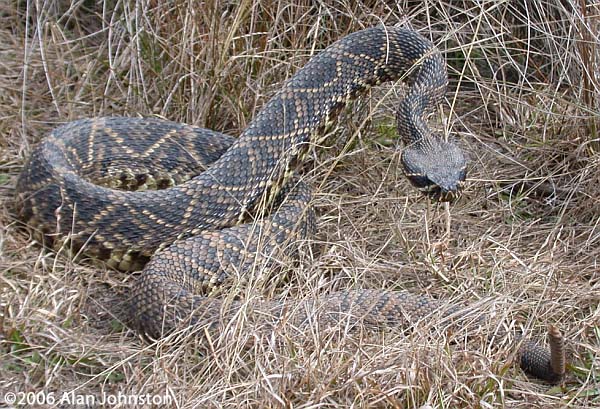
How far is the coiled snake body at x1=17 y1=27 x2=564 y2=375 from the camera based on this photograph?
207 inches

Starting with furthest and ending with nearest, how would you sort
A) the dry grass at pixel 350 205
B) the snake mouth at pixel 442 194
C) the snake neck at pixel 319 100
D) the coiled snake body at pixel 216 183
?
the snake neck at pixel 319 100
the snake mouth at pixel 442 194
the coiled snake body at pixel 216 183
the dry grass at pixel 350 205

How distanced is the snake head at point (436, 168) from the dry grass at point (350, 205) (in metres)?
0.25

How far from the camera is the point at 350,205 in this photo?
6.44m

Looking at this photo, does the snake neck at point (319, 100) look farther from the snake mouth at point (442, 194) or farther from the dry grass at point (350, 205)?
the snake mouth at point (442, 194)

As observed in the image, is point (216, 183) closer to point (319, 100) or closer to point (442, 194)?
point (319, 100)

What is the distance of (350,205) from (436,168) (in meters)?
0.74

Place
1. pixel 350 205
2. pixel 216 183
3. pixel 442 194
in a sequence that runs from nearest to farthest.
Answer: pixel 442 194
pixel 216 183
pixel 350 205

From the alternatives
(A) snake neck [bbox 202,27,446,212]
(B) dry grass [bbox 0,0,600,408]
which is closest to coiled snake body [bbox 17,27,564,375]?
(A) snake neck [bbox 202,27,446,212]

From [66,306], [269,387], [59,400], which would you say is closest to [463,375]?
[269,387]

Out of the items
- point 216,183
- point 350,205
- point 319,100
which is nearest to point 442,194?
point 350,205

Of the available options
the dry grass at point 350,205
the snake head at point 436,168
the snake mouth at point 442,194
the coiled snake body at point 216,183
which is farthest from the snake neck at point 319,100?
the snake mouth at point 442,194

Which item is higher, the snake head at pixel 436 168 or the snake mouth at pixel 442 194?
the snake head at pixel 436 168

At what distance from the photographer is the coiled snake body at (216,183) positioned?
5.25m

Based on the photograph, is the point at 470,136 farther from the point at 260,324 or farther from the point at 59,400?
the point at 59,400
